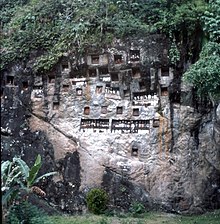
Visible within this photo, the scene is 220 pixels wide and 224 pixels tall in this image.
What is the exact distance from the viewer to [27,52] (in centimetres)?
1279

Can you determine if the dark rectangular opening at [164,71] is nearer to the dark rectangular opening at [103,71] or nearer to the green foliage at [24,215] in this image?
the dark rectangular opening at [103,71]

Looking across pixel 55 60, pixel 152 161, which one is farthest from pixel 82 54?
pixel 152 161

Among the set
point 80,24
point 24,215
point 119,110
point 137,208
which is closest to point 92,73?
point 119,110

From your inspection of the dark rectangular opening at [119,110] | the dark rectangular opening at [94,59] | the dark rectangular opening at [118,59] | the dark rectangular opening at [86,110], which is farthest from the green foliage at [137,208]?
the dark rectangular opening at [94,59]

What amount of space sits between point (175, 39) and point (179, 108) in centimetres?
201

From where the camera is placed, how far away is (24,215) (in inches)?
359

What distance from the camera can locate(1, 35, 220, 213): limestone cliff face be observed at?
12.0 meters

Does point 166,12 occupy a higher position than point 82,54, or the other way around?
point 166,12

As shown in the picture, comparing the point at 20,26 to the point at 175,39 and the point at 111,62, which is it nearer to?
the point at 111,62

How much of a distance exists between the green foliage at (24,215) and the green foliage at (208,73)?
4.69 meters

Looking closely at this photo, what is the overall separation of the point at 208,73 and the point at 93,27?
4353mm

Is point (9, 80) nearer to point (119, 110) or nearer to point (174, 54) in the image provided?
point (119, 110)

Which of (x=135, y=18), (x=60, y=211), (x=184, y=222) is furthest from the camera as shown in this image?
(x=135, y=18)

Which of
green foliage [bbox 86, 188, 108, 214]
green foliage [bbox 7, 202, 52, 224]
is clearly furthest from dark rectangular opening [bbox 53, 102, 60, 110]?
green foliage [bbox 7, 202, 52, 224]
